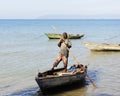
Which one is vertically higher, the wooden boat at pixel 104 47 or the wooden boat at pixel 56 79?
the wooden boat at pixel 56 79

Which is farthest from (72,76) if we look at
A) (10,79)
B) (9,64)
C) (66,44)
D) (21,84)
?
(9,64)

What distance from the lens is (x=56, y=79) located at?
12.4 meters

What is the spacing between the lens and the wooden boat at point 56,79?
472 inches

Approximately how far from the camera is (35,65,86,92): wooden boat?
1200 centimetres

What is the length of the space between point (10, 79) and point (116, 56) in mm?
10582

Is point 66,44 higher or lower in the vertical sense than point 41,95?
higher

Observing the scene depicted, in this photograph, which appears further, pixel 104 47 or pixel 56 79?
pixel 104 47

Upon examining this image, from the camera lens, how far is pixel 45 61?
21.8 metres

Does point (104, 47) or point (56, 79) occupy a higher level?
point (56, 79)

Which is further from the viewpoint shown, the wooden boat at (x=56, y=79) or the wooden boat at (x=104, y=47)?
the wooden boat at (x=104, y=47)

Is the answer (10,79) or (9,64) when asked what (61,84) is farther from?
(9,64)

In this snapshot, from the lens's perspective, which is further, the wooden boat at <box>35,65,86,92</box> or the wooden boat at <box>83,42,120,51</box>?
the wooden boat at <box>83,42,120,51</box>

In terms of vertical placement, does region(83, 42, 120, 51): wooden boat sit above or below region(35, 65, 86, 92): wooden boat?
below

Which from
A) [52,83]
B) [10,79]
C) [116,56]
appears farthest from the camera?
[116,56]
